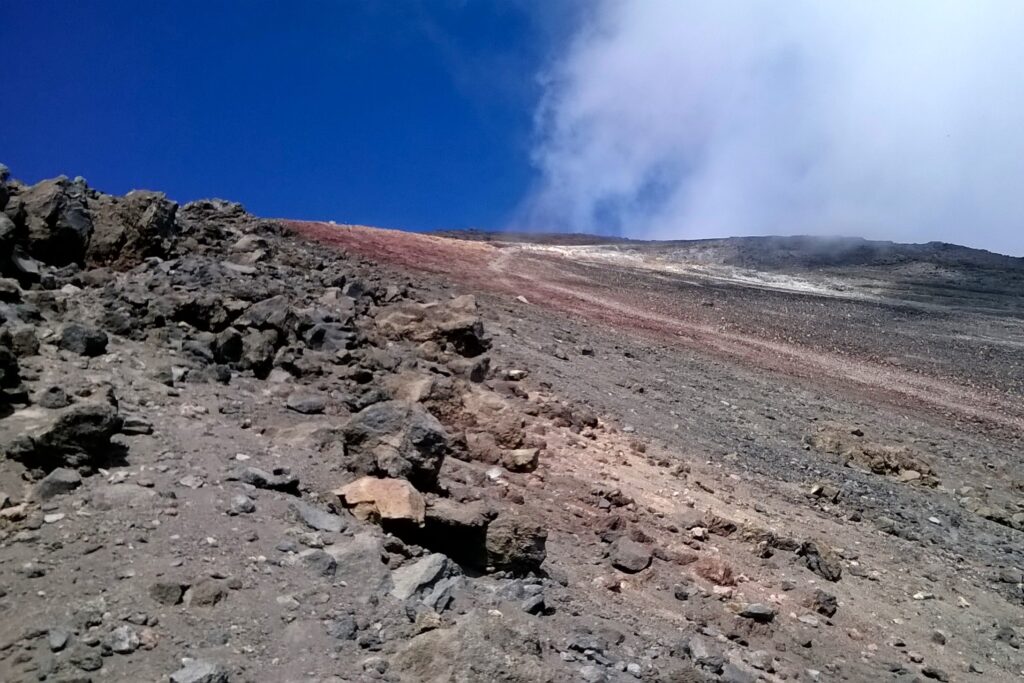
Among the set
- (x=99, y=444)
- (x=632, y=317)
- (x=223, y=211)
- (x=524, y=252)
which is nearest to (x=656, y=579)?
(x=99, y=444)

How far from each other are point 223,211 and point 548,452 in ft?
23.6

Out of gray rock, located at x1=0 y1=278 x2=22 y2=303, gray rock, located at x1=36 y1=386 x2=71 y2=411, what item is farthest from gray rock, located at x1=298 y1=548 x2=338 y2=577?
gray rock, located at x1=0 y1=278 x2=22 y2=303

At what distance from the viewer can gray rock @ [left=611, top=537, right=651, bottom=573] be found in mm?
5000

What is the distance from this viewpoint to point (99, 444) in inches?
162

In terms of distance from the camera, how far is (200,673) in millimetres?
2922

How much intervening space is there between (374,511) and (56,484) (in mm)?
1480

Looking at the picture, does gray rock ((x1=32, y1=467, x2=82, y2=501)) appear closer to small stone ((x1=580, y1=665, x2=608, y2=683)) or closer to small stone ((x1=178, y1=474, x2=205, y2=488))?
small stone ((x1=178, y1=474, x2=205, y2=488))

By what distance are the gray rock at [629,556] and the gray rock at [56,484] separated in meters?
2.99

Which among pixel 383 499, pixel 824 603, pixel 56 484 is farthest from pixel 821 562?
pixel 56 484

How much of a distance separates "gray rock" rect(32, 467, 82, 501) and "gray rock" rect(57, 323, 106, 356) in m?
1.66

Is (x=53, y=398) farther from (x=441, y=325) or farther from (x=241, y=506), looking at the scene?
(x=441, y=325)

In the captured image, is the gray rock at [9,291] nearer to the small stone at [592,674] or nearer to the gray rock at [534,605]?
the gray rock at [534,605]

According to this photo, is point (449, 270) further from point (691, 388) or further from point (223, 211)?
point (691, 388)

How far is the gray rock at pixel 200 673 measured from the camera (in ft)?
9.48
